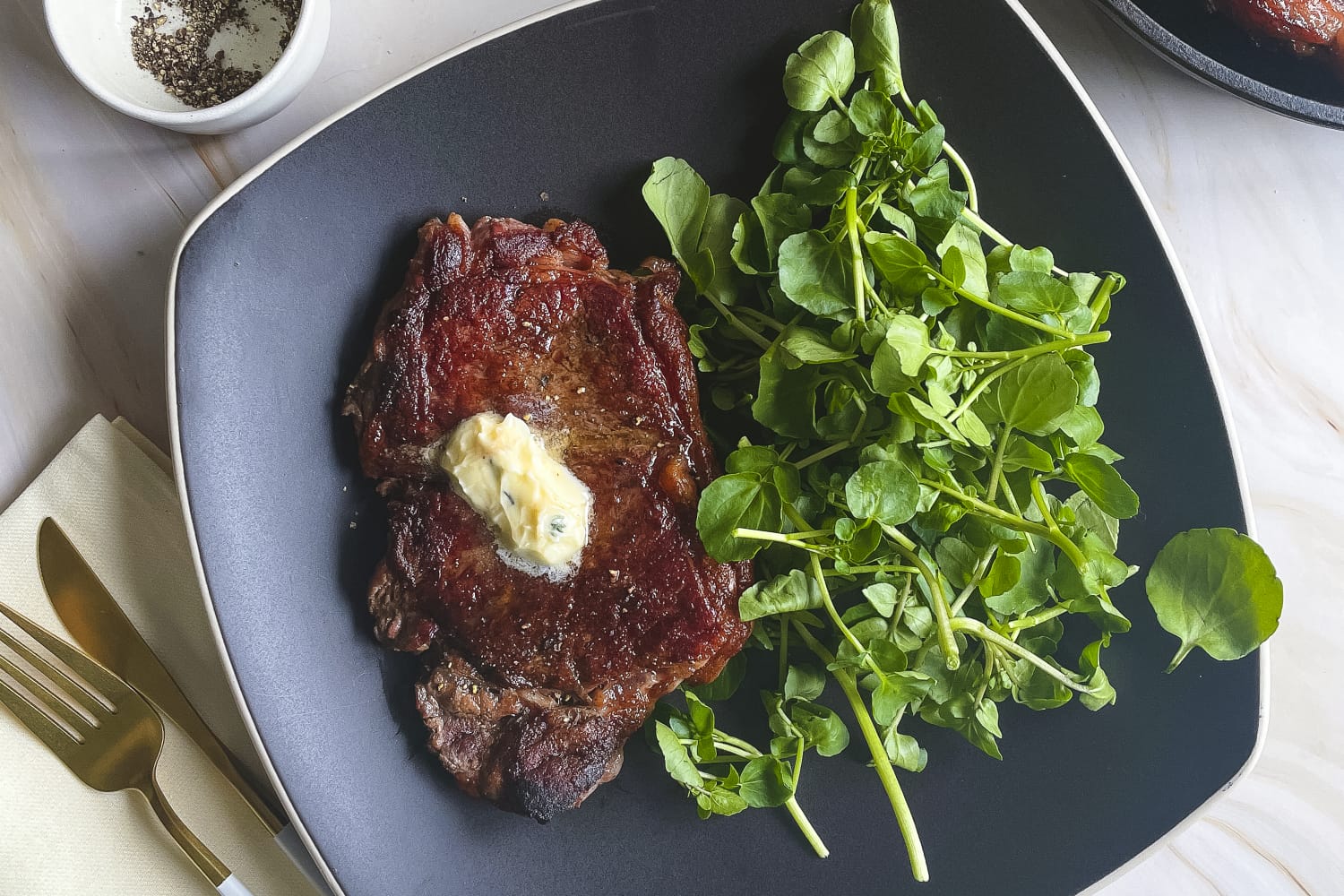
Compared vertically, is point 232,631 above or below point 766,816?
above

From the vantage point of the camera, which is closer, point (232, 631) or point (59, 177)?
point (232, 631)

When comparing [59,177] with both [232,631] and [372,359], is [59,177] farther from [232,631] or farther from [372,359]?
[232,631]

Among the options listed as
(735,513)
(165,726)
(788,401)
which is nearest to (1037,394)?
(788,401)

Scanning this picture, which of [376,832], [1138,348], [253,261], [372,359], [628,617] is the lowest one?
[376,832]

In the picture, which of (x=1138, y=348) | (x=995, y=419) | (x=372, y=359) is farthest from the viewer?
(x=1138, y=348)

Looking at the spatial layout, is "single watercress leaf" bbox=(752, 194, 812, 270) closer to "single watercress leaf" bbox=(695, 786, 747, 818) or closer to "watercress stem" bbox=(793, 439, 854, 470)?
"watercress stem" bbox=(793, 439, 854, 470)

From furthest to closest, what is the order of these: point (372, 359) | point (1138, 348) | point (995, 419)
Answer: point (1138, 348) < point (372, 359) < point (995, 419)

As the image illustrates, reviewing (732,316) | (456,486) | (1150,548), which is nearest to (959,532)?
(1150,548)
